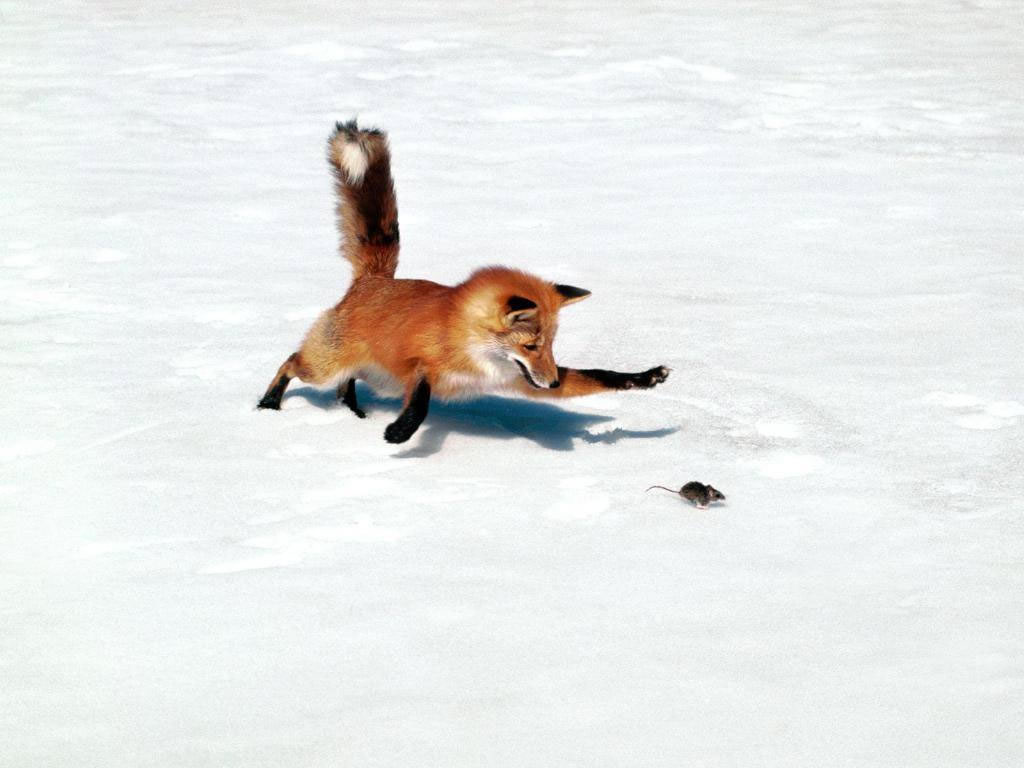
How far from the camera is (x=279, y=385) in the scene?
5.74m

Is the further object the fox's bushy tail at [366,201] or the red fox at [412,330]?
the fox's bushy tail at [366,201]

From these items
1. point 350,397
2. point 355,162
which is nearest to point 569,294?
point 350,397

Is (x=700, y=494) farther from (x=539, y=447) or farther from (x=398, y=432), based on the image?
(x=398, y=432)

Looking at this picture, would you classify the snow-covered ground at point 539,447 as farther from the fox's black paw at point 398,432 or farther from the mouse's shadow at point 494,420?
the fox's black paw at point 398,432

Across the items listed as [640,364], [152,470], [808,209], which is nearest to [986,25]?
[808,209]

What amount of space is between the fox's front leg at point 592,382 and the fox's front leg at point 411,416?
38 centimetres

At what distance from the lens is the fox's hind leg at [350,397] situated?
5730 millimetres

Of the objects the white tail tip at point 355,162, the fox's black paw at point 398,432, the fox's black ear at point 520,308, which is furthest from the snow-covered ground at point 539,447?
the white tail tip at point 355,162

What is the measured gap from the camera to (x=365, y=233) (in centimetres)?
593

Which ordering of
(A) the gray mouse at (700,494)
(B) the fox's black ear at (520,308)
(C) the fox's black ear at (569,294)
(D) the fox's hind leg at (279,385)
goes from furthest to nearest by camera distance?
(D) the fox's hind leg at (279,385), (C) the fox's black ear at (569,294), (B) the fox's black ear at (520,308), (A) the gray mouse at (700,494)

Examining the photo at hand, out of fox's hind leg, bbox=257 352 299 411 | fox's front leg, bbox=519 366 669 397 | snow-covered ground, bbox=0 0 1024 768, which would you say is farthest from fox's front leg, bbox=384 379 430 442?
fox's hind leg, bbox=257 352 299 411

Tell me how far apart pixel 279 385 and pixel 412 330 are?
0.78 m

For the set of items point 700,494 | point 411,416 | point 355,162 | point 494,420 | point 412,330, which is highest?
point 355,162

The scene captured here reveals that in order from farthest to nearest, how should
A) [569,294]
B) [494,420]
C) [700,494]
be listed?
[494,420]
[569,294]
[700,494]
